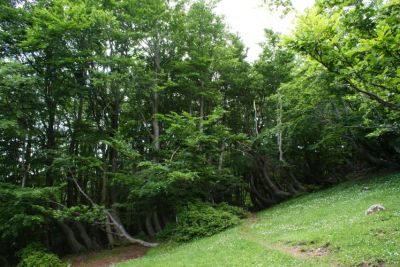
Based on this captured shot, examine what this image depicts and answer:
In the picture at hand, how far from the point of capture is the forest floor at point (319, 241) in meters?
10.8

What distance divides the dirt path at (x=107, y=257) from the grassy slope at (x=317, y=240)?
2925 mm

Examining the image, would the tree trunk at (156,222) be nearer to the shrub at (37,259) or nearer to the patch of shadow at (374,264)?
the shrub at (37,259)

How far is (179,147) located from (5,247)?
16.2 m

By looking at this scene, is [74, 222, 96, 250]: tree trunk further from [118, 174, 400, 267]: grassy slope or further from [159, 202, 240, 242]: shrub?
[118, 174, 400, 267]: grassy slope

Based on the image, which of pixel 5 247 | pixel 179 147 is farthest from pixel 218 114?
pixel 5 247

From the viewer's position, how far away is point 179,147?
24484mm

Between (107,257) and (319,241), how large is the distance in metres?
16.1

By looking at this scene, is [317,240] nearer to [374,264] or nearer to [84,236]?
[374,264]

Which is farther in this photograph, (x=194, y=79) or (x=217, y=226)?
(x=194, y=79)

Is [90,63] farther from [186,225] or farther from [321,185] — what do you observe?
[321,185]

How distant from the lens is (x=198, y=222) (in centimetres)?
2231

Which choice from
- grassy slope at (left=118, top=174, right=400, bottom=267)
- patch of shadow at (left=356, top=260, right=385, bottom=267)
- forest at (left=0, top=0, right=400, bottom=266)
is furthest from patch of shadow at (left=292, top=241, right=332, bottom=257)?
forest at (left=0, top=0, right=400, bottom=266)

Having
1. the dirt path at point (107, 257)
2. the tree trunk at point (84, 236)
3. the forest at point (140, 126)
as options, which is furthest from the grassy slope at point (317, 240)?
the tree trunk at point (84, 236)

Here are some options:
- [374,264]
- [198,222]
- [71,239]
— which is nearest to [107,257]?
[71,239]
